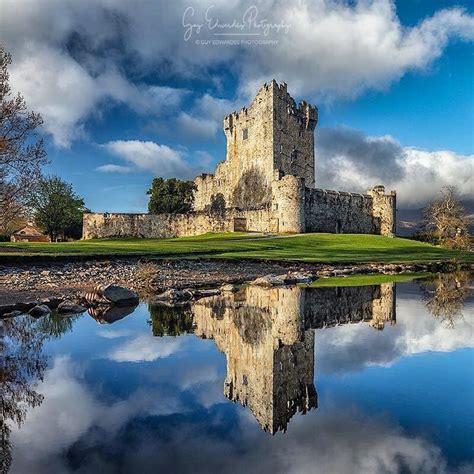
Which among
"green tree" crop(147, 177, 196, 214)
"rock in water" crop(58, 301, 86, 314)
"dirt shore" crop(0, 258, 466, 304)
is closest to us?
"rock in water" crop(58, 301, 86, 314)

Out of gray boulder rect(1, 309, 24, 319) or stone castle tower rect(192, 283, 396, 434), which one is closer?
stone castle tower rect(192, 283, 396, 434)

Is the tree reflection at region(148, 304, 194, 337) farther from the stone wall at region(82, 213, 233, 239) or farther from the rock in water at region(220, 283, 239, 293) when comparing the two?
the stone wall at region(82, 213, 233, 239)

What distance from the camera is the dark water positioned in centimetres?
399

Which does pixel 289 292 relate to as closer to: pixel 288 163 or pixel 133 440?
pixel 133 440

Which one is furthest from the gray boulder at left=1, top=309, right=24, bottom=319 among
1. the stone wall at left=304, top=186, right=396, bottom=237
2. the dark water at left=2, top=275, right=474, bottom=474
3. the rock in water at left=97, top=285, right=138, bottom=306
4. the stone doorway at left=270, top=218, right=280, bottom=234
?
the stone wall at left=304, top=186, right=396, bottom=237

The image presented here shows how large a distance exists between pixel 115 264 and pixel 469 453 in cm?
1945

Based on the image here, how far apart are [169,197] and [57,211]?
16.2 metres

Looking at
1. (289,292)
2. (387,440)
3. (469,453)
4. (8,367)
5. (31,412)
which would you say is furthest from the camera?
(289,292)

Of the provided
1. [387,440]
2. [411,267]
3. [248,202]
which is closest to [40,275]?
[387,440]

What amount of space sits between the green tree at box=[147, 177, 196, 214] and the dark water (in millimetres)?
59844

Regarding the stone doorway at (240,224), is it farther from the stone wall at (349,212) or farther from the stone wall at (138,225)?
the stone wall at (349,212)

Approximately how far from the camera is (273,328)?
30.8ft

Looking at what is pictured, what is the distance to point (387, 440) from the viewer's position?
426 centimetres

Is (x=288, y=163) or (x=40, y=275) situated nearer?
(x=40, y=275)
